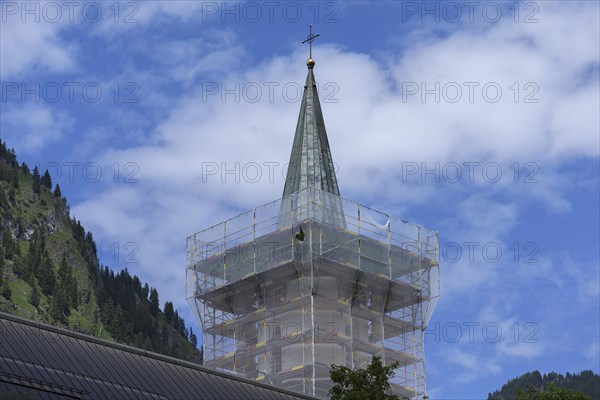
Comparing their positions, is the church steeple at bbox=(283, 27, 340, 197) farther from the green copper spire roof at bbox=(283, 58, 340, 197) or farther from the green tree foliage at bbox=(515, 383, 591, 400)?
the green tree foliage at bbox=(515, 383, 591, 400)

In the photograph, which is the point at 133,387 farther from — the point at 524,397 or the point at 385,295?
the point at 385,295

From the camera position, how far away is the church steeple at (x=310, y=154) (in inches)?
3895

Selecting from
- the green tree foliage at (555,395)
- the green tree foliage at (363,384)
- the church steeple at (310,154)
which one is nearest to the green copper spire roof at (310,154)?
the church steeple at (310,154)

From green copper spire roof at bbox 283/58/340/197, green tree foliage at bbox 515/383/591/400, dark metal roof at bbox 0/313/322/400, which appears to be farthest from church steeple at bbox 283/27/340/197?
green tree foliage at bbox 515/383/591/400

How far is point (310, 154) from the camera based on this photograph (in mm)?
100750

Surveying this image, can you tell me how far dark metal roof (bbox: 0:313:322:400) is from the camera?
175ft

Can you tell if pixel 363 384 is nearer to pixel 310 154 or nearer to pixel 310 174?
pixel 310 174

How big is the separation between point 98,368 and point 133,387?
179cm

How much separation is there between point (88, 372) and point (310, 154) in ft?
152

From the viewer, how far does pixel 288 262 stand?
88.8 m

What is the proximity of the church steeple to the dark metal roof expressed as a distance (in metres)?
34.4

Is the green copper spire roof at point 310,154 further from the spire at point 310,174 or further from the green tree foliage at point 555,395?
the green tree foliage at point 555,395

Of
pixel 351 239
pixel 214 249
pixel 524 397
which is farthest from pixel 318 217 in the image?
pixel 524 397

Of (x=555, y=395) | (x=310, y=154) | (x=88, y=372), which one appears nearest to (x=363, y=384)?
(x=555, y=395)
